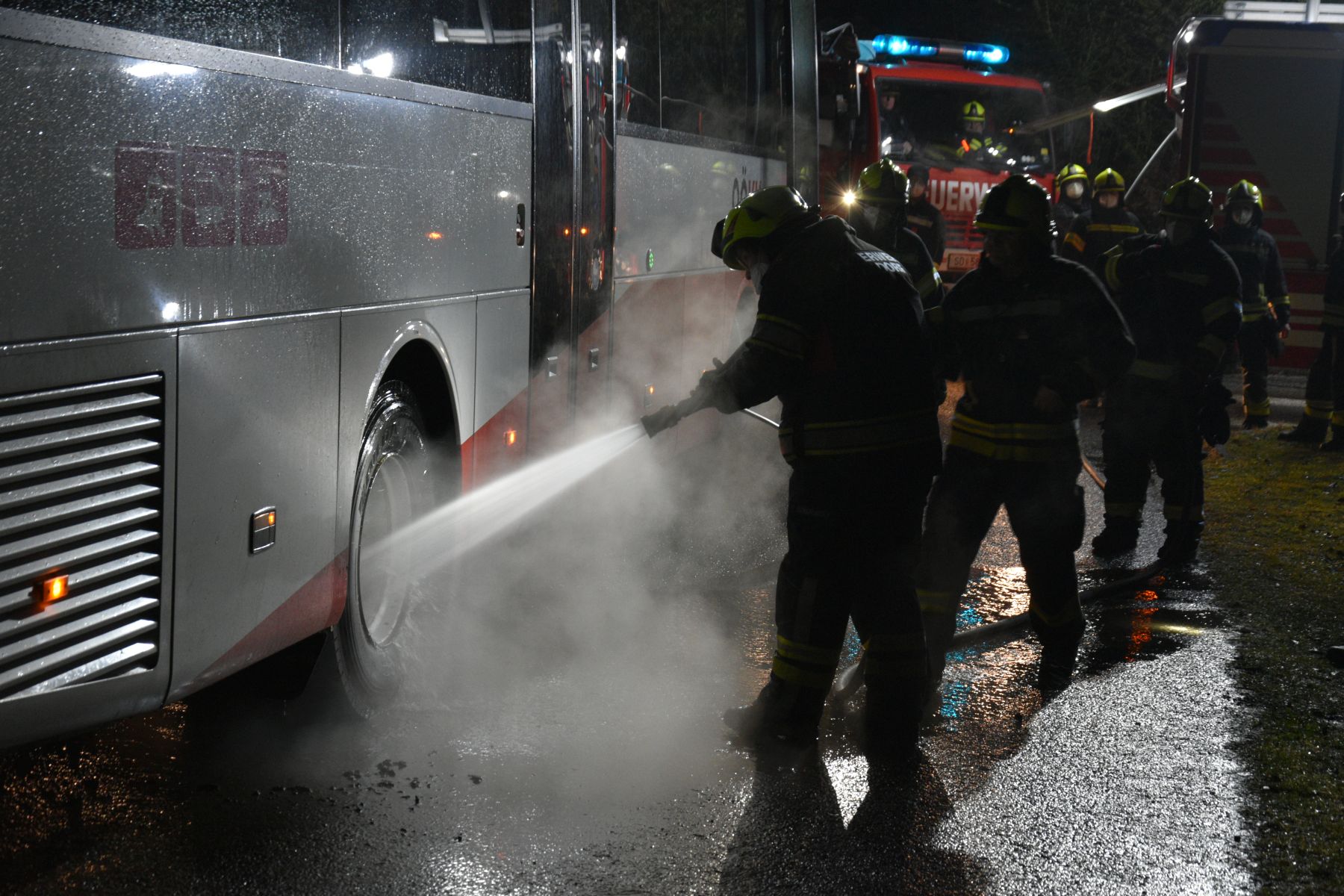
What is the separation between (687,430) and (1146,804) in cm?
479

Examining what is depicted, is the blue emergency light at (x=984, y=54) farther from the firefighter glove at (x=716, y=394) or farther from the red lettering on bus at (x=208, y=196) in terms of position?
the red lettering on bus at (x=208, y=196)

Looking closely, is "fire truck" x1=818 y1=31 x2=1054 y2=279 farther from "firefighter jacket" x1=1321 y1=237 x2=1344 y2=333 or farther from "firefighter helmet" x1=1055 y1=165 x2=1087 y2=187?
"firefighter jacket" x1=1321 y1=237 x2=1344 y2=333

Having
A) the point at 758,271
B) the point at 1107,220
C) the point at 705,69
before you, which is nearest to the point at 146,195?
the point at 758,271

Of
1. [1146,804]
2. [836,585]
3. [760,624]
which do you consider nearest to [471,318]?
[836,585]

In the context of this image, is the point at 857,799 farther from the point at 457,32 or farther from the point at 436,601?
the point at 457,32

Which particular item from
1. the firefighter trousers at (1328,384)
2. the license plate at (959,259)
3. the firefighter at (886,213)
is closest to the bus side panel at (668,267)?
the firefighter at (886,213)

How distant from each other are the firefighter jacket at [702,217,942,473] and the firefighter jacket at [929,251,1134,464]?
0.71 meters

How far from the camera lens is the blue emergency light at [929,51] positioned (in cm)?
1900

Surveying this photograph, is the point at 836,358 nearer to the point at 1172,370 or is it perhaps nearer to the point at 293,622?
the point at 293,622

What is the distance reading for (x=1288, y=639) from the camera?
19.9 feet

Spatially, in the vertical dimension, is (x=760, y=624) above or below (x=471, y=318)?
below

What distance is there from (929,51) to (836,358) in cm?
1598

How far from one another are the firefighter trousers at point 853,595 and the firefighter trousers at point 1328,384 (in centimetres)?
781

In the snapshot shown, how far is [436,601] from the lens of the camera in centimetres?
540
